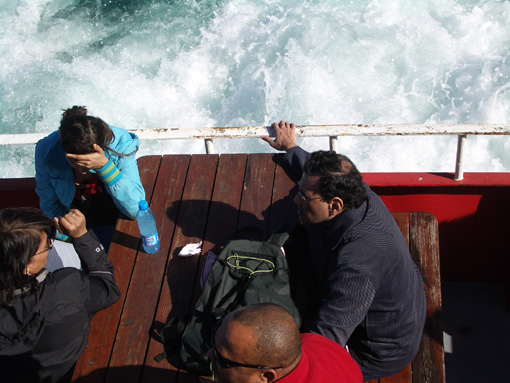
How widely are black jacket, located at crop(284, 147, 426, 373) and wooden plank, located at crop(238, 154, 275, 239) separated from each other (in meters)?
0.57

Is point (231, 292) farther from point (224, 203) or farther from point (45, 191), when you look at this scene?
point (45, 191)

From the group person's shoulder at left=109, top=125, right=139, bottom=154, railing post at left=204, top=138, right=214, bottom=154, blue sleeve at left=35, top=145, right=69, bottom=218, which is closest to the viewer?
person's shoulder at left=109, top=125, right=139, bottom=154

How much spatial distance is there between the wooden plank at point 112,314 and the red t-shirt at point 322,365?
107 cm

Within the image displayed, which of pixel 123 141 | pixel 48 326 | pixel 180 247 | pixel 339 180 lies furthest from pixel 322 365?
pixel 123 141

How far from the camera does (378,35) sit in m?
6.97

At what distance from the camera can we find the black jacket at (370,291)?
208cm

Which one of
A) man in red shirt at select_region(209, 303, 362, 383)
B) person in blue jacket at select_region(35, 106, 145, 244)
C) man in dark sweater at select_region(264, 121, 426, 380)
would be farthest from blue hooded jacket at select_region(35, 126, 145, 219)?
man in red shirt at select_region(209, 303, 362, 383)

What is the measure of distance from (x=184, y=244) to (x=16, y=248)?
95 centimetres

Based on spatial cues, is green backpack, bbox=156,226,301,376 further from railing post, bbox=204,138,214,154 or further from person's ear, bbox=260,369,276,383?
railing post, bbox=204,138,214,154

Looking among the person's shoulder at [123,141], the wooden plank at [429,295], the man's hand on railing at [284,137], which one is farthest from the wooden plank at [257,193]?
the wooden plank at [429,295]

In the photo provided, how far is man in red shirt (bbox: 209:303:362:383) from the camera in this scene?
170cm

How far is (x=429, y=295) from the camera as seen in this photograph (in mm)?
2689

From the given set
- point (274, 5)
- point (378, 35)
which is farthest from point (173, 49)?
point (378, 35)

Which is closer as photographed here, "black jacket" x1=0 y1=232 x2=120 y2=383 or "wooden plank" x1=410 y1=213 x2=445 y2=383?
"black jacket" x1=0 y1=232 x2=120 y2=383
